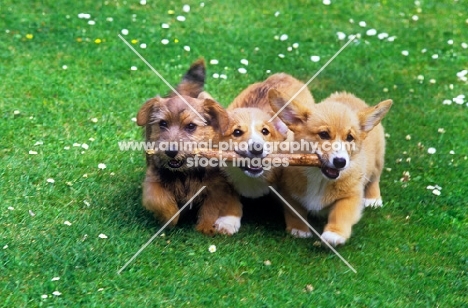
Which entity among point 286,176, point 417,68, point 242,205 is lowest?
point 417,68

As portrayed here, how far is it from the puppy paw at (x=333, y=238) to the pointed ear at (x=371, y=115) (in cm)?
99

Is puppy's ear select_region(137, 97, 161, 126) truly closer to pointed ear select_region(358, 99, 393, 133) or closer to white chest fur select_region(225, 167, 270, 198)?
white chest fur select_region(225, 167, 270, 198)

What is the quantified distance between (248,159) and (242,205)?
0.80 m

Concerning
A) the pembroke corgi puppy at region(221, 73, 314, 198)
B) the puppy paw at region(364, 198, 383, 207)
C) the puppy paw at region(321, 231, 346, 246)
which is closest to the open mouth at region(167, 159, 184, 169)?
the pembroke corgi puppy at region(221, 73, 314, 198)

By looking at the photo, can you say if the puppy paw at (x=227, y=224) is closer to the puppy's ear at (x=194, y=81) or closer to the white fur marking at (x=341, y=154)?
the white fur marking at (x=341, y=154)

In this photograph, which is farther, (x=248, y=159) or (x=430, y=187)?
(x=430, y=187)

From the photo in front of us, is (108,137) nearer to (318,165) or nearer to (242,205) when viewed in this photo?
Answer: (242,205)

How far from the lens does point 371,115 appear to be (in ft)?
19.3

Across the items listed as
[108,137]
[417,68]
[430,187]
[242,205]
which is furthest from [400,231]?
[417,68]

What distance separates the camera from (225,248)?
5.64 meters

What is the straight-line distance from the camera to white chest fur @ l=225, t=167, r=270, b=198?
595 centimetres

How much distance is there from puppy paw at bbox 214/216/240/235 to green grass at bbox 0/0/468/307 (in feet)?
0.39

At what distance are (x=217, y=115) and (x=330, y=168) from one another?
109 centimetres

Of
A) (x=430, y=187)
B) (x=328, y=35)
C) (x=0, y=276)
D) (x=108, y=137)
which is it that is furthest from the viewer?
(x=328, y=35)
